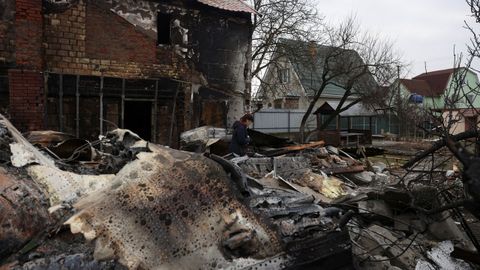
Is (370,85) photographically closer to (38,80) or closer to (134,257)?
(38,80)

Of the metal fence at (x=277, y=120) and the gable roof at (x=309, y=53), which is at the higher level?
the gable roof at (x=309, y=53)

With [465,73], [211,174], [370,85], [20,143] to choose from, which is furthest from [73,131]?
[370,85]

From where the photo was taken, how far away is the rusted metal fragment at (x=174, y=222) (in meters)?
2.87

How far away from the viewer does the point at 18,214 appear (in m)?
2.84

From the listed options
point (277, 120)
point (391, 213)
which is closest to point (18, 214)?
point (391, 213)

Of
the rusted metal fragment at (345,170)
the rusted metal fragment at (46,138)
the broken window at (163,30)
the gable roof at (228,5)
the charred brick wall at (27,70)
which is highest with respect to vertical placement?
the gable roof at (228,5)

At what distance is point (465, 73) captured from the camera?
10.4ft

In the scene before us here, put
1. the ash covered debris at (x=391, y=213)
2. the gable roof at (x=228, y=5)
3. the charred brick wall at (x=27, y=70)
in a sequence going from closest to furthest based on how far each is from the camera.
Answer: the ash covered debris at (x=391, y=213), the charred brick wall at (x=27, y=70), the gable roof at (x=228, y=5)

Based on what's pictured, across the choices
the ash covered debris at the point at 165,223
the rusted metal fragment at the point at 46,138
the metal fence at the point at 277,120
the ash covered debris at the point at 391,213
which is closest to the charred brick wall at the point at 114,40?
the rusted metal fragment at the point at 46,138

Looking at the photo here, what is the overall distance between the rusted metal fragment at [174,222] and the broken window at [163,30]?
933 cm

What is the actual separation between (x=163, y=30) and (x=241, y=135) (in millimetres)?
5104

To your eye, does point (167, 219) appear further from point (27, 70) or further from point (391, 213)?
point (27, 70)

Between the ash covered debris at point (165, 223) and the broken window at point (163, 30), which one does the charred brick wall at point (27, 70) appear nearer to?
the broken window at point (163, 30)

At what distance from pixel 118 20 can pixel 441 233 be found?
917cm
